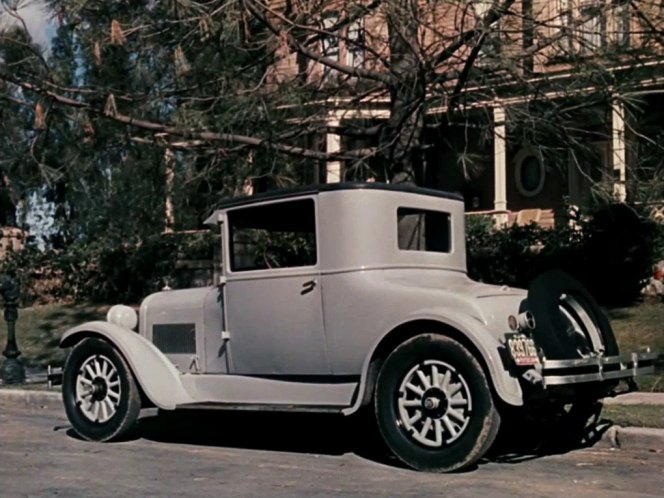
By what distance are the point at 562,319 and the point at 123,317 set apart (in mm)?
3818

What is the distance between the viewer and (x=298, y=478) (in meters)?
6.95

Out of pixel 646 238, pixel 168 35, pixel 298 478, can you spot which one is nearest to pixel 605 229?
pixel 646 238

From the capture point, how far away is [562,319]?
723cm

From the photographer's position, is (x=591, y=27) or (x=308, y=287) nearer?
(x=308, y=287)

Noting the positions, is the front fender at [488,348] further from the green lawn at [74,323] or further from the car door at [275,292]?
the green lawn at [74,323]

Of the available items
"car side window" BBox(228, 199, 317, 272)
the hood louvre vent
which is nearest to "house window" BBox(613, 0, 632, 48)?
"car side window" BBox(228, 199, 317, 272)

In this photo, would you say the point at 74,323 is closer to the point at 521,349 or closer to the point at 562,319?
the point at 562,319

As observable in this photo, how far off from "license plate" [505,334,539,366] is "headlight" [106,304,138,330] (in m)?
3.66

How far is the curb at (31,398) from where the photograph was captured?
11469mm

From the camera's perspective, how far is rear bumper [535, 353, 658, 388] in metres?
6.76

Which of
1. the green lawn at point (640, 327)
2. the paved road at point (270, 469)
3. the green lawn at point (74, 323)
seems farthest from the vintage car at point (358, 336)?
the green lawn at point (640, 327)

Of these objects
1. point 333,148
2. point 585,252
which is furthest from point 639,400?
point 333,148

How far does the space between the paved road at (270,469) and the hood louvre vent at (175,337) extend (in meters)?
0.78

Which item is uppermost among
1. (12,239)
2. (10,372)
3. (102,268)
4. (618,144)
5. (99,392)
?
(618,144)
